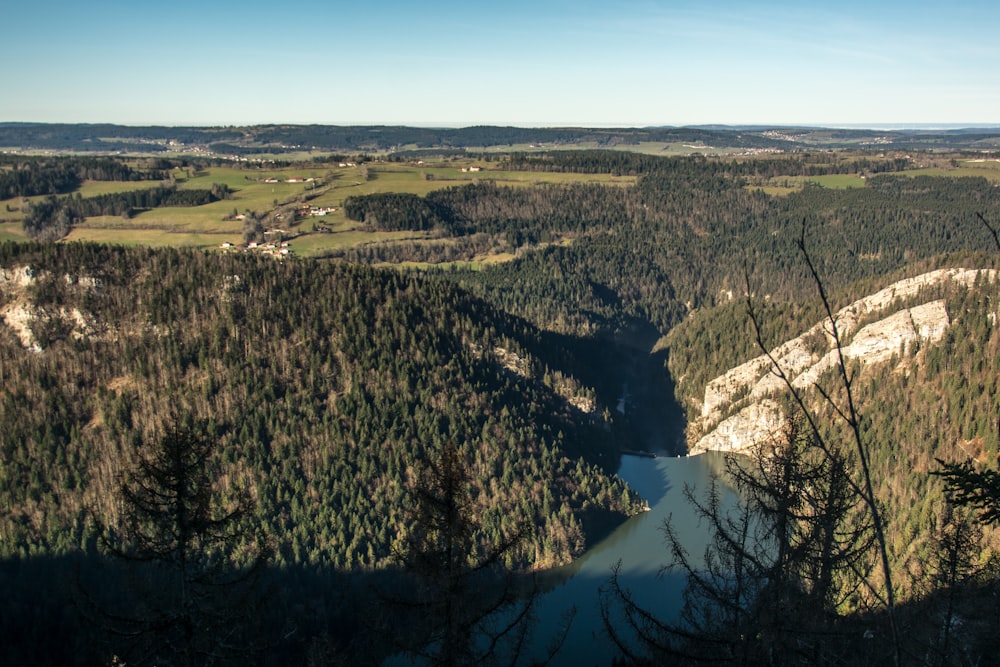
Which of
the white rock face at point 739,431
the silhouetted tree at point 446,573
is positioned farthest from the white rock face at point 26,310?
the white rock face at point 739,431

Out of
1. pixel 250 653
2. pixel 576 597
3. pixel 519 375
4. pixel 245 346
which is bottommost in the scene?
pixel 576 597

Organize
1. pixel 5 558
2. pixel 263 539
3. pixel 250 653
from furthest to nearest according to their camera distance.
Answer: pixel 5 558 < pixel 263 539 < pixel 250 653

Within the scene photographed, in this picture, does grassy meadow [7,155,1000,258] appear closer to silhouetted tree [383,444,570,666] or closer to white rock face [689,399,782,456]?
white rock face [689,399,782,456]

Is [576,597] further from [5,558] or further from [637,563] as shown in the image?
[5,558]

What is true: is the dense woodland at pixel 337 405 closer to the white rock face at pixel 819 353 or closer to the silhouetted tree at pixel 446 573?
the white rock face at pixel 819 353

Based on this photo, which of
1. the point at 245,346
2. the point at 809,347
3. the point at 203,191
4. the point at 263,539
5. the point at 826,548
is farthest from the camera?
the point at 203,191

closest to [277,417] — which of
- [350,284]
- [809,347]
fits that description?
[350,284]
